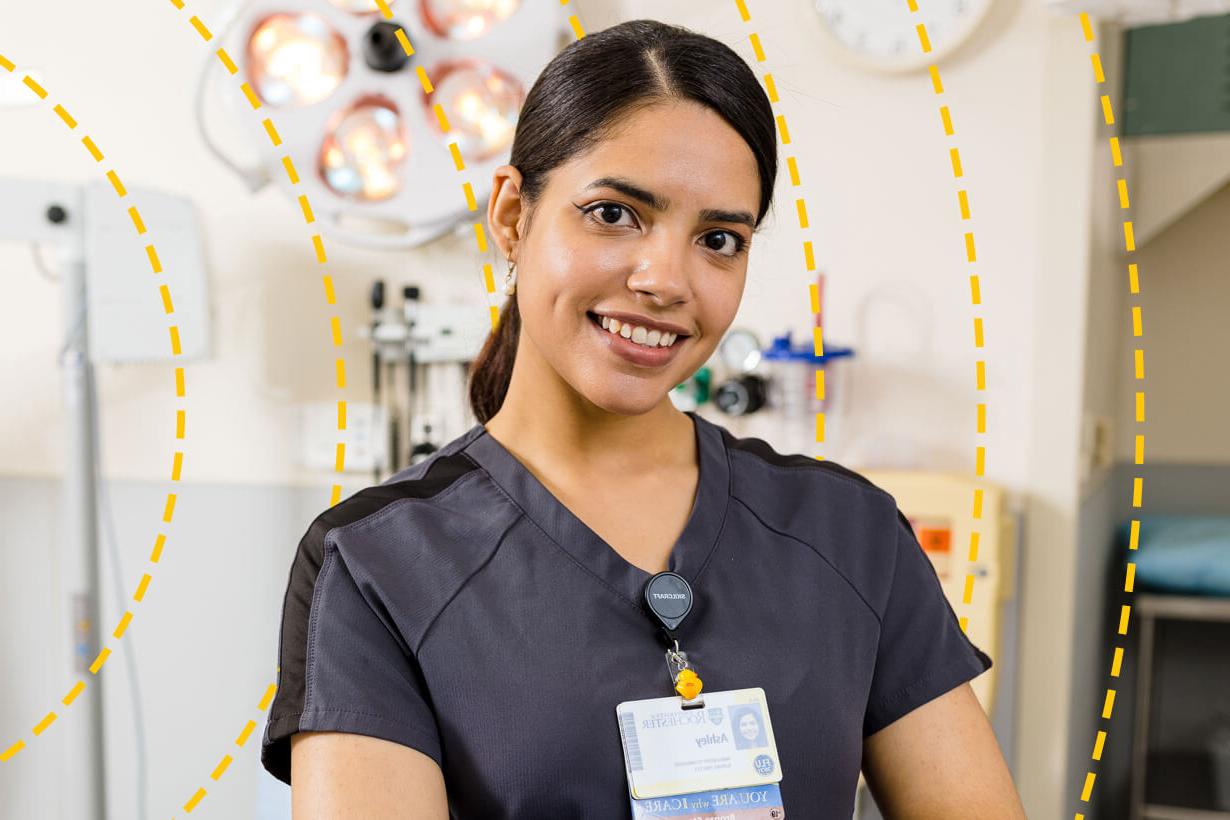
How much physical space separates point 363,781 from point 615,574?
24 cm

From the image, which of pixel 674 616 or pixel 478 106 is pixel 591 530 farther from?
pixel 478 106

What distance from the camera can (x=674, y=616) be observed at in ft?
2.89

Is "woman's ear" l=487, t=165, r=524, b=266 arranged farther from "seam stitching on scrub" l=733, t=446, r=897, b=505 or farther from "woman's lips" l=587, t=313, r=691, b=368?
"seam stitching on scrub" l=733, t=446, r=897, b=505

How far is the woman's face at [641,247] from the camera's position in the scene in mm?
861

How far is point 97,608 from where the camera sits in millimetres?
2066

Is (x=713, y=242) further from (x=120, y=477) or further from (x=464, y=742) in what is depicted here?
(x=120, y=477)

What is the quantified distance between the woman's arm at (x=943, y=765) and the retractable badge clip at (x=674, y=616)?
0.19 m

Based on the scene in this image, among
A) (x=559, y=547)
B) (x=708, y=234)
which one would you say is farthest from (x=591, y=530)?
(x=708, y=234)
